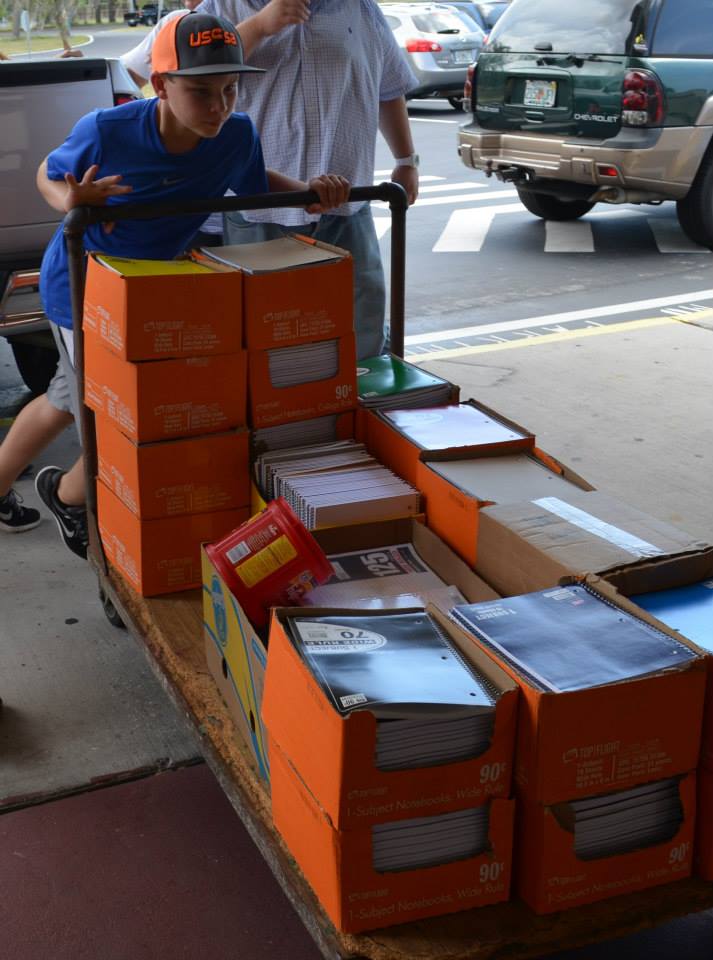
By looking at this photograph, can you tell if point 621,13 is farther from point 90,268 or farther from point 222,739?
point 222,739

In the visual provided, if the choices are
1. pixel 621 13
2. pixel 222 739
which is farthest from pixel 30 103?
pixel 621 13

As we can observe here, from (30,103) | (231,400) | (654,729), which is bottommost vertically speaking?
(654,729)

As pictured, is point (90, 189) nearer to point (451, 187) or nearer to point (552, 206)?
point (552, 206)

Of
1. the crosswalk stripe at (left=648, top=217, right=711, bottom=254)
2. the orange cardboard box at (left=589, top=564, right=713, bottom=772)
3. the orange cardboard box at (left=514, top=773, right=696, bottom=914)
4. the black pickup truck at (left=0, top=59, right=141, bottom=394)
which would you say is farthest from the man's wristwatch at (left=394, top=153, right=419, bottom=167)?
the crosswalk stripe at (left=648, top=217, right=711, bottom=254)

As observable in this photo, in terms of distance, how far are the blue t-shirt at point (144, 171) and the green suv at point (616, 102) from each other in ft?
19.9

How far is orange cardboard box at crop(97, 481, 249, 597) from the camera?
3119 millimetres

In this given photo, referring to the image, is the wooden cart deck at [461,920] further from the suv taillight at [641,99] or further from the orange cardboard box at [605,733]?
the suv taillight at [641,99]

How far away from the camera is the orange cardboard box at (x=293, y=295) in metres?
3.08

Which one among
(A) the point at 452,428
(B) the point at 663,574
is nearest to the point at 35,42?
(A) the point at 452,428

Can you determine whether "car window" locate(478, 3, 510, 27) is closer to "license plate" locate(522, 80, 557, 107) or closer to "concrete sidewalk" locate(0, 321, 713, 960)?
"license plate" locate(522, 80, 557, 107)

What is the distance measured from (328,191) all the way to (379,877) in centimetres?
216

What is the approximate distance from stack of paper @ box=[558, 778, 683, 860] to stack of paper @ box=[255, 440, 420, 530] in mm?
1053

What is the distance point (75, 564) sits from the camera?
4.31 meters

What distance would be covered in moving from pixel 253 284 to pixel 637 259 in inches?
274
